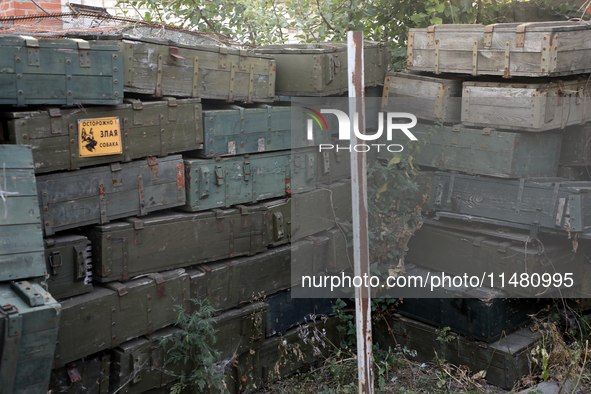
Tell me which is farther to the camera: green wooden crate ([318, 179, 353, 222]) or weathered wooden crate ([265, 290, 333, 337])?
green wooden crate ([318, 179, 353, 222])

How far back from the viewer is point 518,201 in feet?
18.1

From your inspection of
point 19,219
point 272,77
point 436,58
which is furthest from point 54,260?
point 436,58

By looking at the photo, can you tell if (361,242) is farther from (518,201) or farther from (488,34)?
(488,34)

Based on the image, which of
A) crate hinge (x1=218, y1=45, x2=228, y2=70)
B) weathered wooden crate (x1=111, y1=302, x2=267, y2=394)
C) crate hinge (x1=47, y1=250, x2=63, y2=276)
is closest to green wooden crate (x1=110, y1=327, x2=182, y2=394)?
weathered wooden crate (x1=111, y1=302, x2=267, y2=394)

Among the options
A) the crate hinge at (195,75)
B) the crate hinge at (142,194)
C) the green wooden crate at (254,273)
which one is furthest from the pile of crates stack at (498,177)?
the crate hinge at (142,194)

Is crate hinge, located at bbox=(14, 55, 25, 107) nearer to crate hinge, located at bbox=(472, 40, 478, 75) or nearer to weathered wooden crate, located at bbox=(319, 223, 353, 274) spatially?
weathered wooden crate, located at bbox=(319, 223, 353, 274)

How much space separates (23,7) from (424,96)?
15.9ft

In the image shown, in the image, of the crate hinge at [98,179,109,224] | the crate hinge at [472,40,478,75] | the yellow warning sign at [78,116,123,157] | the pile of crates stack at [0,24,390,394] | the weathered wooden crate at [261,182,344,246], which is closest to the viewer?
the pile of crates stack at [0,24,390,394]

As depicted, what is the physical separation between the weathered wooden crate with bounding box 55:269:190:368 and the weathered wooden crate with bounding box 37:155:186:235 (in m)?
0.56

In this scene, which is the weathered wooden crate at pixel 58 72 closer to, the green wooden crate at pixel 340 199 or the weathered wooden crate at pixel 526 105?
the green wooden crate at pixel 340 199

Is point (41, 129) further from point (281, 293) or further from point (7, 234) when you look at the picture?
point (281, 293)

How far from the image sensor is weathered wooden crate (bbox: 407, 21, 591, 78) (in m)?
5.25

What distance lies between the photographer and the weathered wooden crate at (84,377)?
4.13m

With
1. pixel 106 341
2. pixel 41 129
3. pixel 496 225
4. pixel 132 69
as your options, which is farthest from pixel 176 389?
pixel 496 225
